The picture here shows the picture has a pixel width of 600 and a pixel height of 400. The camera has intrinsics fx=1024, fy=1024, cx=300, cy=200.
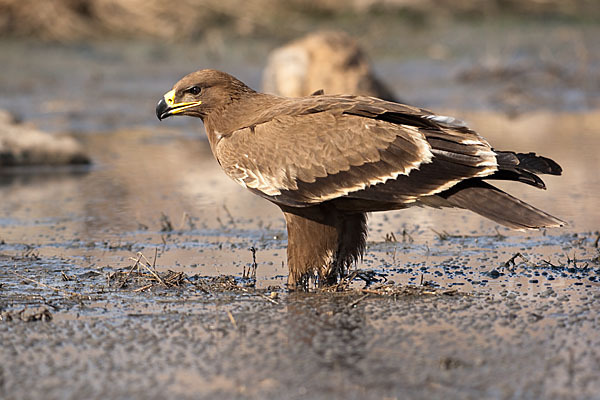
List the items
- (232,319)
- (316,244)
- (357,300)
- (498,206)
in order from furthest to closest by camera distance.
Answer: (316,244), (498,206), (357,300), (232,319)

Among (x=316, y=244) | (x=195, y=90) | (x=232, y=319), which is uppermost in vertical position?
(x=195, y=90)

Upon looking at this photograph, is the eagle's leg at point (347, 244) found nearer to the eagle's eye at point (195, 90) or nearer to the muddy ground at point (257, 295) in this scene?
the muddy ground at point (257, 295)

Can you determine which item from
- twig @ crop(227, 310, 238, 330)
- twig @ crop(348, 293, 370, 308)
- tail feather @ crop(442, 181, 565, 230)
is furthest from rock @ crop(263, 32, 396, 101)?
twig @ crop(227, 310, 238, 330)

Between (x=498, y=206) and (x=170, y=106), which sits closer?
(x=498, y=206)

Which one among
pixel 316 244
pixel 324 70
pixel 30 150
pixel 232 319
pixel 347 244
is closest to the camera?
pixel 232 319

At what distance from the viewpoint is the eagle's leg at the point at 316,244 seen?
5.72 meters

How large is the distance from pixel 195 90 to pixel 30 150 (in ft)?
15.1

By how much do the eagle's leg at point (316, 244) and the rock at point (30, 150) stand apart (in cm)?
506

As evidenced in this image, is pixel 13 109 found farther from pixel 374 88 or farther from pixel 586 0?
pixel 586 0

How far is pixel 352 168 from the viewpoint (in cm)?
548

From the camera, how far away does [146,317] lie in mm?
4969

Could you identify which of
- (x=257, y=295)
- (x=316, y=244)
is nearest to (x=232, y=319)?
(x=257, y=295)

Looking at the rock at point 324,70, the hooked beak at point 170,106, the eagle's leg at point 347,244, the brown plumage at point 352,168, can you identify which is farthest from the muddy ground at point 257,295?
the rock at point 324,70

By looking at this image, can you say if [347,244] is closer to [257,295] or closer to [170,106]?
[257,295]
